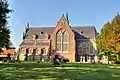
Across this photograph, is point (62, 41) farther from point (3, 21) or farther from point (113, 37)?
point (3, 21)

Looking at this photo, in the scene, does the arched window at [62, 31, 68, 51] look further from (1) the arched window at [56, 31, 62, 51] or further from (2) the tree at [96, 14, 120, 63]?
(2) the tree at [96, 14, 120, 63]

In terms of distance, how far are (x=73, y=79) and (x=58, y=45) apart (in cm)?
8759

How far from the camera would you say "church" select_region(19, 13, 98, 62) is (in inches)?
4109

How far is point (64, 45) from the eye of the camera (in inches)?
4163

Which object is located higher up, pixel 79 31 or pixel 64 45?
pixel 79 31

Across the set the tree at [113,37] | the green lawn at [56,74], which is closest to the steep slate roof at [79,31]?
the tree at [113,37]

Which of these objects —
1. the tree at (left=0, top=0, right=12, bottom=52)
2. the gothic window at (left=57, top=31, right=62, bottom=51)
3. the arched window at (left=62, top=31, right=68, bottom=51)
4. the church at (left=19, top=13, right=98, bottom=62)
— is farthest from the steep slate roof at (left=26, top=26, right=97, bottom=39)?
the tree at (left=0, top=0, right=12, bottom=52)

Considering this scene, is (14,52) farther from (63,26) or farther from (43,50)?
(63,26)

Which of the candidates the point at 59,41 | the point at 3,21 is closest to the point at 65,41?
the point at 59,41

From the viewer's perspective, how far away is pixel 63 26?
10731 centimetres

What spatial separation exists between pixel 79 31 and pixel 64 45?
10217mm

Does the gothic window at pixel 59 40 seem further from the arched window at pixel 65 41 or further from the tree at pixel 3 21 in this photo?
the tree at pixel 3 21

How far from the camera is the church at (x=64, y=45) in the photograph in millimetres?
104375

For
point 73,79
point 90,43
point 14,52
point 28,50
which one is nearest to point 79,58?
point 90,43
